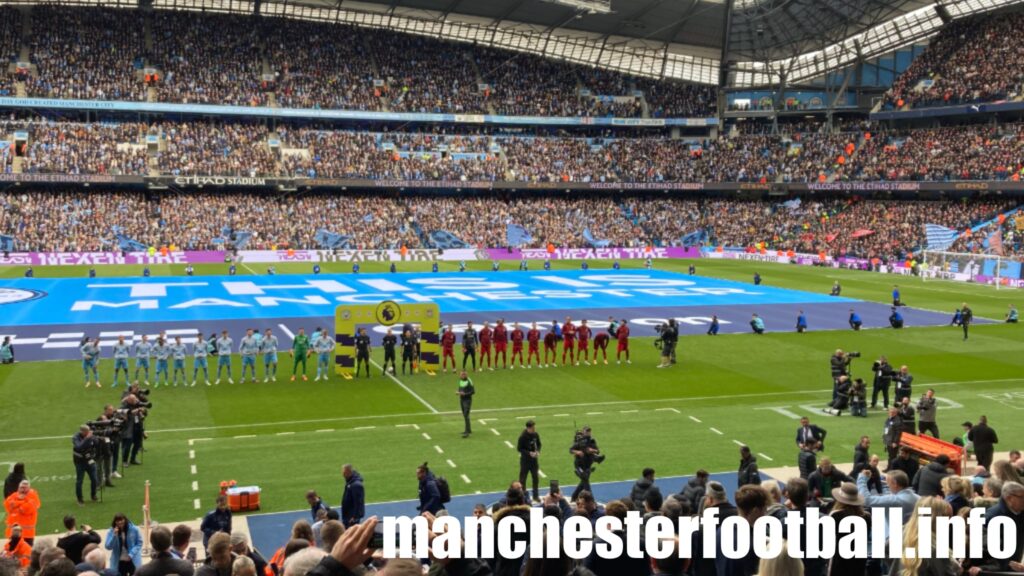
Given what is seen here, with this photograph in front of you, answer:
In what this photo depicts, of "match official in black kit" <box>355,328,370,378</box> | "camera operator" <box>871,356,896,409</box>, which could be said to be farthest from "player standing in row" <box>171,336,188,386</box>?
"camera operator" <box>871,356,896,409</box>

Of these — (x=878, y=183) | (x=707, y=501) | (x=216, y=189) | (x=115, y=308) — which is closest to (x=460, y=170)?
(x=216, y=189)

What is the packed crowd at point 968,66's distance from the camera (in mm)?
75500

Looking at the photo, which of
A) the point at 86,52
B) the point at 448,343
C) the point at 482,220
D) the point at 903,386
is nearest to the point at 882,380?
the point at 903,386

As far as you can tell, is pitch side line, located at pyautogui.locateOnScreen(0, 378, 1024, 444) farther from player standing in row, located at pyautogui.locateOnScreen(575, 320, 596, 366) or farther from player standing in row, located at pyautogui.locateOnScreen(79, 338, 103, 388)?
player standing in row, located at pyautogui.locateOnScreen(79, 338, 103, 388)

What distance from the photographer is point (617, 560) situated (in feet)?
23.7

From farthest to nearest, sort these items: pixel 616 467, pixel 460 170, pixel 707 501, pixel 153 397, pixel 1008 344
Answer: pixel 460 170, pixel 1008 344, pixel 153 397, pixel 616 467, pixel 707 501

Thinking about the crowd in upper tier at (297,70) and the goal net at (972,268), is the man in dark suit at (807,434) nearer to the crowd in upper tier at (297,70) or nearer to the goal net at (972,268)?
the goal net at (972,268)

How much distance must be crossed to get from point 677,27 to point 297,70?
35508 millimetres

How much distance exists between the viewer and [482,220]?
82.2 m

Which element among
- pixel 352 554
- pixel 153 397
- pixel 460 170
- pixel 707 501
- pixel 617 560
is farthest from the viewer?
pixel 460 170

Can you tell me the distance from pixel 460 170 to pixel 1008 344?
5598cm

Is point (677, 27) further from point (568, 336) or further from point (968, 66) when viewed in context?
point (568, 336)

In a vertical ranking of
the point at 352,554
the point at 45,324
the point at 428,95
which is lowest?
the point at 45,324

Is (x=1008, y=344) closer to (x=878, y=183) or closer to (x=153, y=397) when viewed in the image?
(x=153, y=397)
